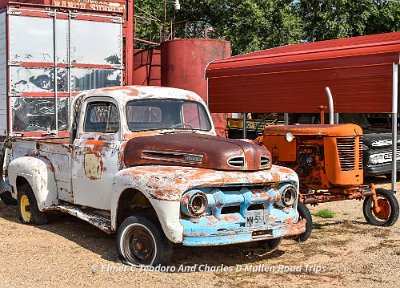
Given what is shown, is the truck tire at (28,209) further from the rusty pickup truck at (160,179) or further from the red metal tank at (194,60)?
the red metal tank at (194,60)

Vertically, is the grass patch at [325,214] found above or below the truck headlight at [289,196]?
below

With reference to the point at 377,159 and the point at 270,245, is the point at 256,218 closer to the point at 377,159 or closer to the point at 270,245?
the point at 270,245

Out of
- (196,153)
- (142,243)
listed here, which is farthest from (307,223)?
(142,243)

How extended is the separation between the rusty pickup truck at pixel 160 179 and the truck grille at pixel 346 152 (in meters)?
1.74

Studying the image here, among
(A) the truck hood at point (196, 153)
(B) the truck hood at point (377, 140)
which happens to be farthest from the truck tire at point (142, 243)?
(B) the truck hood at point (377, 140)

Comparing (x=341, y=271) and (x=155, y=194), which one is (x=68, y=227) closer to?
(x=155, y=194)

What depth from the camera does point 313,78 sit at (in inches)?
532

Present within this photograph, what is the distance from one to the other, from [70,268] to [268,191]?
2211 mm

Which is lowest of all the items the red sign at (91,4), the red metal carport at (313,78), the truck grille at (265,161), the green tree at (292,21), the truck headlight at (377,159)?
the truck headlight at (377,159)

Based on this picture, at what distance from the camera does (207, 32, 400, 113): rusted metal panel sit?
39.5ft

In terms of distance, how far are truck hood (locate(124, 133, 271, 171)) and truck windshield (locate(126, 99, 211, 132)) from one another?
1.30 feet

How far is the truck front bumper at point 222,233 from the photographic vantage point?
5746 mm

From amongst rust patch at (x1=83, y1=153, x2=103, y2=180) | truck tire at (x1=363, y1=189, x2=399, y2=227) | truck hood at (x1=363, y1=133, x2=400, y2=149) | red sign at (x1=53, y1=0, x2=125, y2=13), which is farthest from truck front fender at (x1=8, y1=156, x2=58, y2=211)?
truck hood at (x1=363, y1=133, x2=400, y2=149)

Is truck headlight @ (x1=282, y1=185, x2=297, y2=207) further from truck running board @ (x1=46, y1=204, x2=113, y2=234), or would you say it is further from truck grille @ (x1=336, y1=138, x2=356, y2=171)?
truck running board @ (x1=46, y1=204, x2=113, y2=234)
